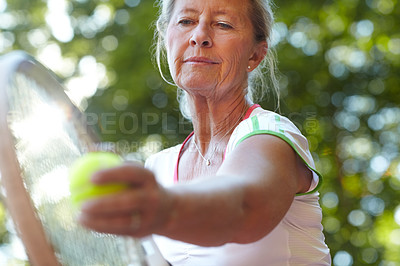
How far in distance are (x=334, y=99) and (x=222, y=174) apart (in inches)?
254

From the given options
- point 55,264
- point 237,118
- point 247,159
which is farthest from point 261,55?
point 55,264

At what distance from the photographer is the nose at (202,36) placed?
1.92 m

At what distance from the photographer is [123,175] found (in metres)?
0.84

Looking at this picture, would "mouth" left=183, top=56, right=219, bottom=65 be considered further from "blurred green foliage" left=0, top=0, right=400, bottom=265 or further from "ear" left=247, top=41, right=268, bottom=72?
"blurred green foliage" left=0, top=0, right=400, bottom=265

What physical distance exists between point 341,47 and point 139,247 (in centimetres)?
652

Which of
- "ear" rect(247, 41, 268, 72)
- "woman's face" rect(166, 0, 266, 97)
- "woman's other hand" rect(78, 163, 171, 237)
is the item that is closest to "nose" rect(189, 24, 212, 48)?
"woman's face" rect(166, 0, 266, 97)

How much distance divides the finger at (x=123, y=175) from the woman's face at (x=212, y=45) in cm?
110

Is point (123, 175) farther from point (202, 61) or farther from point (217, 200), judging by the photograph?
point (202, 61)

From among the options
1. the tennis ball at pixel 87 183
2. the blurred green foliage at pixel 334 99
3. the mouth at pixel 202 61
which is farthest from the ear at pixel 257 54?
the blurred green foliage at pixel 334 99

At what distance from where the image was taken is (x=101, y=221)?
0.86 meters

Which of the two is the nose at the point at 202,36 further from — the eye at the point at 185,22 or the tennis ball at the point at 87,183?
the tennis ball at the point at 87,183

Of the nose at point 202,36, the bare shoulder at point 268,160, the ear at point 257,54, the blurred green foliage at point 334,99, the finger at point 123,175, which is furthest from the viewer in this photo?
the blurred green foliage at point 334,99

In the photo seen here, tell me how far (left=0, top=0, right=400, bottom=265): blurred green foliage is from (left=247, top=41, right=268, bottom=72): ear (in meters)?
4.68

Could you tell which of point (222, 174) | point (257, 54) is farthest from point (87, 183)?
point (257, 54)
